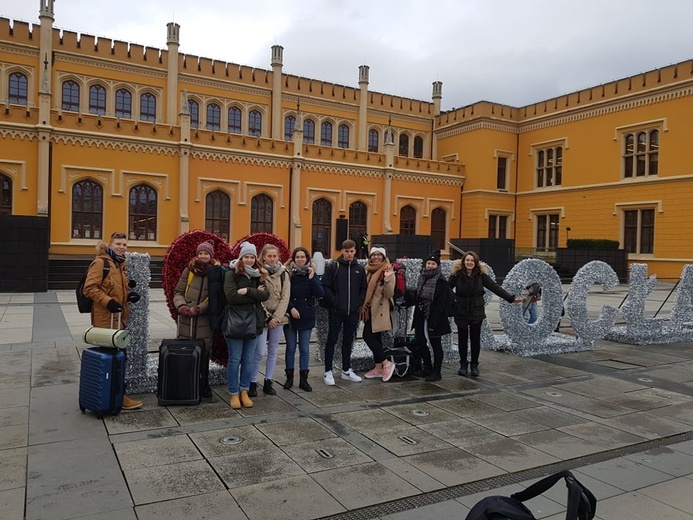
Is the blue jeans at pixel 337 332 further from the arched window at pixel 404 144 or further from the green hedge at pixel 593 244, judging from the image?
the arched window at pixel 404 144

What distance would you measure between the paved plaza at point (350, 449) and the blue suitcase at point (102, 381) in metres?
0.19

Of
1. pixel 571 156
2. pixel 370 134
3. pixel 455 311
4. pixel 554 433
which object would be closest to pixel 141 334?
pixel 455 311

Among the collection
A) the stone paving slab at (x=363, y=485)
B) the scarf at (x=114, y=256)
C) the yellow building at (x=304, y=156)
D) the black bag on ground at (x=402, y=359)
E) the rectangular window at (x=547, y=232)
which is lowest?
the stone paving slab at (x=363, y=485)

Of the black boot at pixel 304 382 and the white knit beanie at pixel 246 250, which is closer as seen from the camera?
the white knit beanie at pixel 246 250

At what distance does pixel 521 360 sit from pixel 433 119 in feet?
109

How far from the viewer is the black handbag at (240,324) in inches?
218

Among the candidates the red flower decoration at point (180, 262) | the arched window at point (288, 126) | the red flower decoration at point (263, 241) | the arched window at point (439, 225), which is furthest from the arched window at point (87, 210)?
the red flower decoration at point (180, 262)

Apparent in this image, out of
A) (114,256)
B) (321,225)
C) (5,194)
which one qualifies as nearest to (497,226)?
(321,225)

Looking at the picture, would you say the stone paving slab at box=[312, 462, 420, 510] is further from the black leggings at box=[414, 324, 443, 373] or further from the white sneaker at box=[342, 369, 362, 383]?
the black leggings at box=[414, 324, 443, 373]

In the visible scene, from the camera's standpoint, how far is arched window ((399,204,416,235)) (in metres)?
33.1

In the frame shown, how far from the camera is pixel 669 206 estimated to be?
26625mm

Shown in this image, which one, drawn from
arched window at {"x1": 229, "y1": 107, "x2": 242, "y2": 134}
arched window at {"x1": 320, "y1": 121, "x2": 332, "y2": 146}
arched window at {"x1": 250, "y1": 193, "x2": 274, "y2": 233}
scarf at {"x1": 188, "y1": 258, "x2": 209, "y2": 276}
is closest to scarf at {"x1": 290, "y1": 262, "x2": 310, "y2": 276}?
scarf at {"x1": 188, "y1": 258, "x2": 209, "y2": 276}

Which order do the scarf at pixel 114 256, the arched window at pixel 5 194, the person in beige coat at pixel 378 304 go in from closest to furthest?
the scarf at pixel 114 256 < the person in beige coat at pixel 378 304 < the arched window at pixel 5 194

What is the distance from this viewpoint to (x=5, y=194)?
23688 mm
